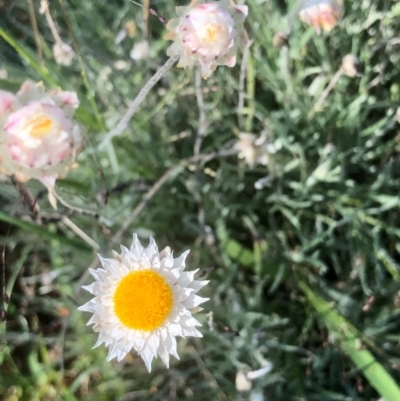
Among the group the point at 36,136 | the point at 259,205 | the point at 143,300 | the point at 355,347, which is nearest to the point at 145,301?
the point at 143,300

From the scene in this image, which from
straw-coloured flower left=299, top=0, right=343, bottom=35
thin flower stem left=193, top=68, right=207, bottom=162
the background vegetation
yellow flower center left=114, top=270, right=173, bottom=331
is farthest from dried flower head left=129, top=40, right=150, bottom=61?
yellow flower center left=114, top=270, right=173, bottom=331

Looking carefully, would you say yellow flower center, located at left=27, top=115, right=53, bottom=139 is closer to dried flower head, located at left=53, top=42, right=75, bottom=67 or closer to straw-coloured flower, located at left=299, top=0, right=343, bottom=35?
straw-coloured flower, located at left=299, top=0, right=343, bottom=35

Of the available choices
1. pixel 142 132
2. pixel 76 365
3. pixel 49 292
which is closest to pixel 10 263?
pixel 49 292

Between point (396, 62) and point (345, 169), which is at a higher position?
point (396, 62)

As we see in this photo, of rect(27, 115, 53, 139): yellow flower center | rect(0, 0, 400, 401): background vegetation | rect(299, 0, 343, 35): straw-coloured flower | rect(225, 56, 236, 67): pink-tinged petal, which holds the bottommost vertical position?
rect(0, 0, 400, 401): background vegetation

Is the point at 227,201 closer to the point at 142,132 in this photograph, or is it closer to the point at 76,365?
the point at 142,132
